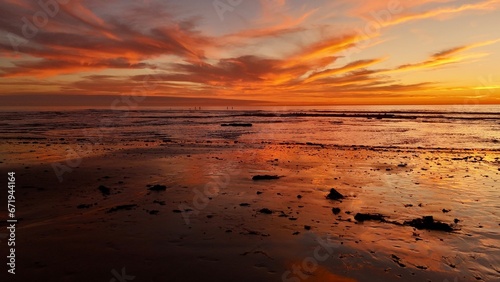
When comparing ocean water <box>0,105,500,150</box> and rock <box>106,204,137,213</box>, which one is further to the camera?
ocean water <box>0,105,500,150</box>

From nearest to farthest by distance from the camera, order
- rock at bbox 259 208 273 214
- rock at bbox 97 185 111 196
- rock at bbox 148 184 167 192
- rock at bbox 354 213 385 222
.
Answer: rock at bbox 354 213 385 222, rock at bbox 259 208 273 214, rock at bbox 97 185 111 196, rock at bbox 148 184 167 192

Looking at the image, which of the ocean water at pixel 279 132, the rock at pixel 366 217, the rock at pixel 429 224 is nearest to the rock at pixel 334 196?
the rock at pixel 366 217

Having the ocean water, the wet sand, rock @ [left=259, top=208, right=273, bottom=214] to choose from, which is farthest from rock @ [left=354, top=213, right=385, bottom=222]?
the ocean water

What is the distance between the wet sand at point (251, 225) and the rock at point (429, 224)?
0.26m

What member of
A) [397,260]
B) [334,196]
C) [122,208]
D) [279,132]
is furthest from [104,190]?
[279,132]

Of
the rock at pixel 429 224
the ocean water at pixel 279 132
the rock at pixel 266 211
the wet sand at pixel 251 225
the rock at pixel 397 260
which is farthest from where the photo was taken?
the ocean water at pixel 279 132

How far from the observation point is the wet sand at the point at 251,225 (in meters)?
6.16

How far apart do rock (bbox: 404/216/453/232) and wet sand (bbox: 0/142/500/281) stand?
0.86ft

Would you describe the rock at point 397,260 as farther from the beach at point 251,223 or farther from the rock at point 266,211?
the rock at point 266,211

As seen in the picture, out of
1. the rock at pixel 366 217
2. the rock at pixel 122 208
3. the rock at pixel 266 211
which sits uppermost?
the rock at pixel 366 217

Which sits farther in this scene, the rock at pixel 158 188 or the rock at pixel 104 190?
the rock at pixel 158 188

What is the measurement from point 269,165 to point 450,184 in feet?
30.4

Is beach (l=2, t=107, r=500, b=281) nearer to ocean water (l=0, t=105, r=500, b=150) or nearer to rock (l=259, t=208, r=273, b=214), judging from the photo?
rock (l=259, t=208, r=273, b=214)

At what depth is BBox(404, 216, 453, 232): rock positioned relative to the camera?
27.2 feet
